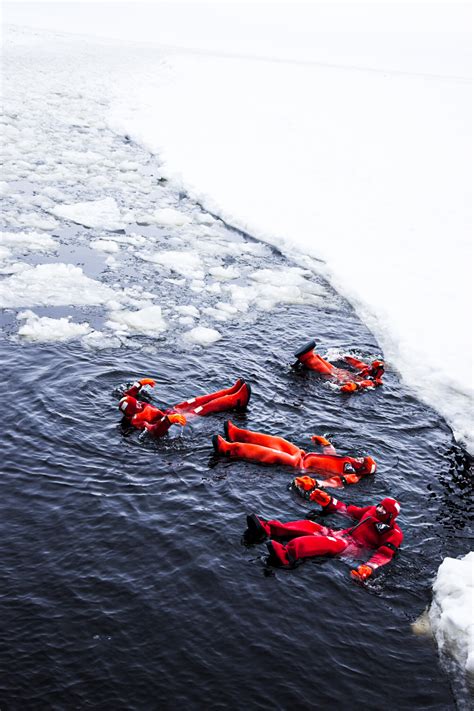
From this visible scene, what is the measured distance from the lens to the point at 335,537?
9906 millimetres

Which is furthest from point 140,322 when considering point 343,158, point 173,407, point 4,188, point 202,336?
point 343,158

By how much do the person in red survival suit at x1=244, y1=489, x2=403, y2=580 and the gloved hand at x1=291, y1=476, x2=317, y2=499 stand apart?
2.04ft

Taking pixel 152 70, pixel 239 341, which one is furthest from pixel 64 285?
pixel 152 70

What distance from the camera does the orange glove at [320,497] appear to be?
10391 mm

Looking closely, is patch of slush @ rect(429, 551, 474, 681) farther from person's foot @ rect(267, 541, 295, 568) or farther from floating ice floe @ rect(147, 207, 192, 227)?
floating ice floe @ rect(147, 207, 192, 227)

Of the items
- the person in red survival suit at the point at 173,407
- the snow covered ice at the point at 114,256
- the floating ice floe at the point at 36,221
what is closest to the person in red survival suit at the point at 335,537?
the person in red survival suit at the point at 173,407

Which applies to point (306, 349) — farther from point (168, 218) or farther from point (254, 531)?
point (168, 218)

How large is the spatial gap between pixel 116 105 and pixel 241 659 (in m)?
36.0

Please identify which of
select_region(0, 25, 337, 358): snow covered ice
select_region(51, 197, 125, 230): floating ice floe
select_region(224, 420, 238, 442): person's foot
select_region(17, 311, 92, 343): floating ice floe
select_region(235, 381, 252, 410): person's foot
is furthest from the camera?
select_region(51, 197, 125, 230): floating ice floe

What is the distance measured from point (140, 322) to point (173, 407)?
327 centimetres

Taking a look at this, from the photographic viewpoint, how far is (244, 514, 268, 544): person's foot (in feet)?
31.0

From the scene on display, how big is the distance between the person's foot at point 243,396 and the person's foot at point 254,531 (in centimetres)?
320

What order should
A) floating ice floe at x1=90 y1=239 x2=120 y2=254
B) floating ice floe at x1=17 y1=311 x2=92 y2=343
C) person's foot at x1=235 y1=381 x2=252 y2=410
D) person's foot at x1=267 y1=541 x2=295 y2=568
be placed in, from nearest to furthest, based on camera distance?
1. person's foot at x1=267 y1=541 x2=295 y2=568
2. person's foot at x1=235 y1=381 x2=252 y2=410
3. floating ice floe at x1=17 y1=311 x2=92 y2=343
4. floating ice floe at x1=90 y1=239 x2=120 y2=254

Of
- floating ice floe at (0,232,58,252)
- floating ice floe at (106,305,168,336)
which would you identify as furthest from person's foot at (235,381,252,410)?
floating ice floe at (0,232,58,252)
